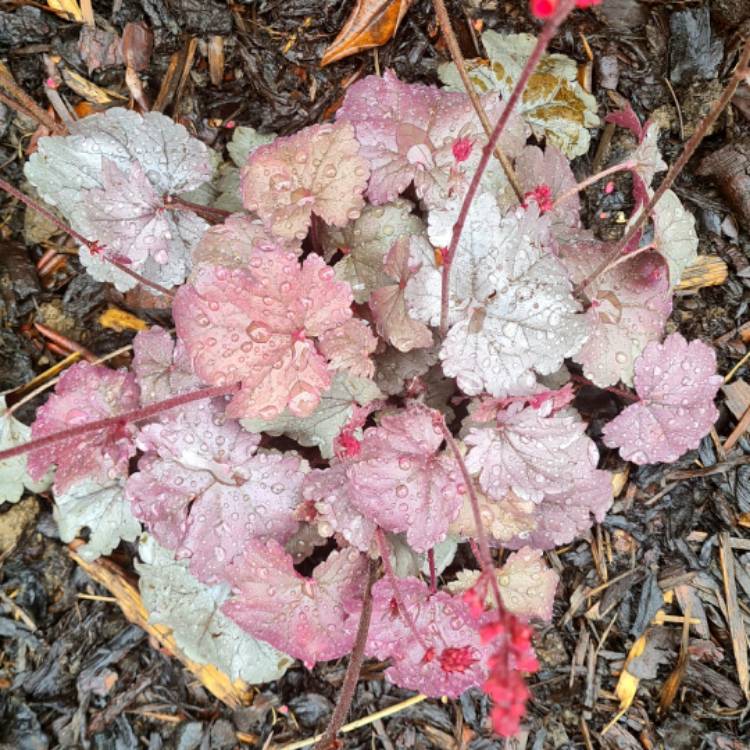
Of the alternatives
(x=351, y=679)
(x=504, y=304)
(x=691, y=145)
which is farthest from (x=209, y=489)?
(x=691, y=145)

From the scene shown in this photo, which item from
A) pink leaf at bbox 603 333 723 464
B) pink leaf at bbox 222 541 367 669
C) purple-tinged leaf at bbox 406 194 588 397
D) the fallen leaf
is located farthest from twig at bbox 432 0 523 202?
pink leaf at bbox 222 541 367 669

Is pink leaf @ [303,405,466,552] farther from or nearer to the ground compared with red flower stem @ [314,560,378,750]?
farther from the ground

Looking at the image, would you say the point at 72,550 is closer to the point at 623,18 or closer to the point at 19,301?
the point at 19,301

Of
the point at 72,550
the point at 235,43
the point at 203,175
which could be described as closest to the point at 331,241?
the point at 203,175

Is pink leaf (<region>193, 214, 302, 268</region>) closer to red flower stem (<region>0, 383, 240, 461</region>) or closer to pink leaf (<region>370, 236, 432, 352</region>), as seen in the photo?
pink leaf (<region>370, 236, 432, 352</region>)

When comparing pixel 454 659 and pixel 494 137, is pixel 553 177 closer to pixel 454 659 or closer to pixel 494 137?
pixel 494 137

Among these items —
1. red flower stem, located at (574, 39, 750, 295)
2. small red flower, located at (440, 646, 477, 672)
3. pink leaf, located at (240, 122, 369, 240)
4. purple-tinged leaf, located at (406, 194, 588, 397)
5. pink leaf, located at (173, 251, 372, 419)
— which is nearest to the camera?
red flower stem, located at (574, 39, 750, 295)

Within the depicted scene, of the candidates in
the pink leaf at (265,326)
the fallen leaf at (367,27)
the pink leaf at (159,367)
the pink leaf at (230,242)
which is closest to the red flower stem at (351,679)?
the pink leaf at (265,326)
